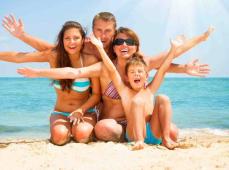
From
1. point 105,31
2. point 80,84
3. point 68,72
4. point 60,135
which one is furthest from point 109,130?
point 105,31

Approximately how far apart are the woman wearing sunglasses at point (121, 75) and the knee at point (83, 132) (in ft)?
0.42

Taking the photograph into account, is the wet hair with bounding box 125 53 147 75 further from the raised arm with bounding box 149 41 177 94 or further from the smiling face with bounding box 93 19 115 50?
the smiling face with bounding box 93 19 115 50

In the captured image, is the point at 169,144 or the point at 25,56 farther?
the point at 25,56

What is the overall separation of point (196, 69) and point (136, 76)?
3.55ft

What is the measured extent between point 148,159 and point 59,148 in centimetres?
132

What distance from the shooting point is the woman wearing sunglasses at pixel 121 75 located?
5031 mm

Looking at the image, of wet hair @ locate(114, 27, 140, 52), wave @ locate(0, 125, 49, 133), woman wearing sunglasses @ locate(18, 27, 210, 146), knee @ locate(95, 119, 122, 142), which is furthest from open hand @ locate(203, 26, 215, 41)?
wave @ locate(0, 125, 49, 133)

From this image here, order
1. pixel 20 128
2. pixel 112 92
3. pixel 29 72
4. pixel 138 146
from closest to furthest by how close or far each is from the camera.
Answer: pixel 138 146 < pixel 29 72 < pixel 112 92 < pixel 20 128

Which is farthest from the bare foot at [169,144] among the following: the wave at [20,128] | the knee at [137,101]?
the wave at [20,128]

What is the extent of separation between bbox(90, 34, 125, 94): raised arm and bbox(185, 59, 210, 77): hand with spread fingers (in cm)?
112

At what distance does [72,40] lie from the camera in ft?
17.3

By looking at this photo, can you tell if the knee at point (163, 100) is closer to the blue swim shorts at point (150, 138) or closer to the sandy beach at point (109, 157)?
the blue swim shorts at point (150, 138)

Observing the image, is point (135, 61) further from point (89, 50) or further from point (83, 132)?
point (83, 132)

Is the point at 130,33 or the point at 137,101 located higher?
the point at 130,33
